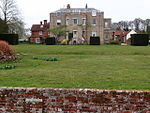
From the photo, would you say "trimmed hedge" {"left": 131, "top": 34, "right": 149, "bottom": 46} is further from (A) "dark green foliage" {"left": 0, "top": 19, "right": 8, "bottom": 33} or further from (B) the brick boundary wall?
(B) the brick boundary wall

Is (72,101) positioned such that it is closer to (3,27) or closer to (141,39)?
(141,39)

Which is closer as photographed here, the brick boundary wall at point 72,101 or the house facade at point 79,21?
the brick boundary wall at point 72,101

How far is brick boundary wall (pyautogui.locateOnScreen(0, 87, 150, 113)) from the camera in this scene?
663 centimetres

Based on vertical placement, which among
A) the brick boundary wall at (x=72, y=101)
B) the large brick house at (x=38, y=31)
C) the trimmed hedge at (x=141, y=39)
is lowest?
the brick boundary wall at (x=72, y=101)

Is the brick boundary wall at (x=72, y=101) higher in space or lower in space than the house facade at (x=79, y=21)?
lower

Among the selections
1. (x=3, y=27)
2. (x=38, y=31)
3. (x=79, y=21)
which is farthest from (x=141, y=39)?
(x=38, y=31)

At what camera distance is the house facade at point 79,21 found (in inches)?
2315

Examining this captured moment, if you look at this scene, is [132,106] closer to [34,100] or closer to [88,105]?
[88,105]

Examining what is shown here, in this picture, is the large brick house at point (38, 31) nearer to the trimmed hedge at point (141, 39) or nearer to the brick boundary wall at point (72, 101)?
the trimmed hedge at point (141, 39)

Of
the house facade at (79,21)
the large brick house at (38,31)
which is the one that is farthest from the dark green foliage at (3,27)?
the large brick house at (38,31)

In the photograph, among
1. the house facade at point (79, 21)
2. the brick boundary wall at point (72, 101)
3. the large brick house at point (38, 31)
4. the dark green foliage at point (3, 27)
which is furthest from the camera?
the large brick house at point (38, 31)

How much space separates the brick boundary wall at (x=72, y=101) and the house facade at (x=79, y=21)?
5166 centimetres

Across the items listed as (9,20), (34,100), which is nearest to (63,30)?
(9,20)

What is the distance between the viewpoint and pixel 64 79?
412 inches
